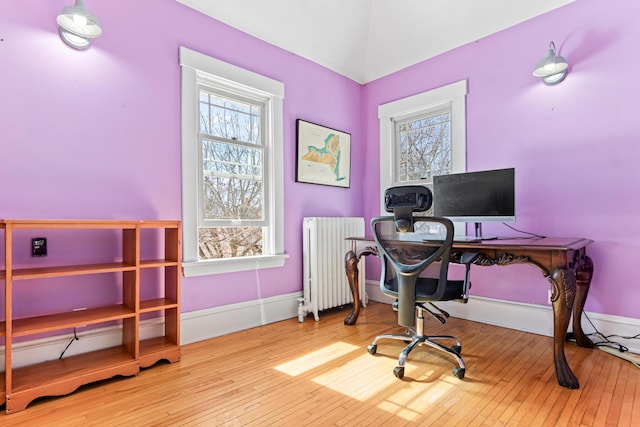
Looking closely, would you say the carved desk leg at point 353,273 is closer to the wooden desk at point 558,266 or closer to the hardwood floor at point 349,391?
the hardwood floor at point 349,391

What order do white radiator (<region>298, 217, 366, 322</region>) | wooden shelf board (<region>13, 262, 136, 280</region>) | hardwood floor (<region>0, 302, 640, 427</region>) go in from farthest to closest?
white radiator (<region>298, 217, 366, 322</region>) < wooden shelf board (<region>13, 262, 136, 280</region>) < hardwood floor (<region>0, 302, 640, 427</region>)

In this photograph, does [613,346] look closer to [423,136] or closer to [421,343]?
[421,343]

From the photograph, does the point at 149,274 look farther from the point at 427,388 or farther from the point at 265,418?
the point at 427,388

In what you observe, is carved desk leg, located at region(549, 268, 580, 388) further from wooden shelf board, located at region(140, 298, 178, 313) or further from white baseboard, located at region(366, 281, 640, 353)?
wooden shelf board, located at region(140, 298, 178, 313)

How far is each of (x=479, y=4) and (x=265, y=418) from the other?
3.62 meters

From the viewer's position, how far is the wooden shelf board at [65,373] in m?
1.70

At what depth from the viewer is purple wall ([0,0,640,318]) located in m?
2.02

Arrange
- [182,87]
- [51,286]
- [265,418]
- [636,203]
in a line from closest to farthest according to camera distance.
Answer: [265,418], [51,286], [636,203], [182,87]

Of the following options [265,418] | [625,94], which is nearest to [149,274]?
[265,418]

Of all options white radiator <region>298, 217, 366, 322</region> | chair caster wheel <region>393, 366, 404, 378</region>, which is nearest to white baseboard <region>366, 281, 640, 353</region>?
white radiator <region>298, 217, 366, 322</region>

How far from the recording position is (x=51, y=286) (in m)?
2.06

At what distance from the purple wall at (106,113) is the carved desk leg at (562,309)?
222cm

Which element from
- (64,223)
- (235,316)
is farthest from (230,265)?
(64,223)

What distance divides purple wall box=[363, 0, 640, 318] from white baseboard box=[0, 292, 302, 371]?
1.94m
